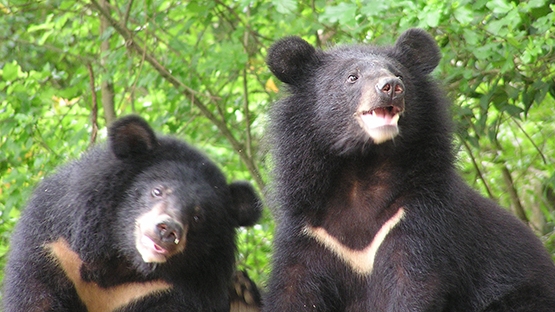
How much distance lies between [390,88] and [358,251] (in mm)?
1099

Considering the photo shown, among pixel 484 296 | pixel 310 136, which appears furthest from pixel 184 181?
pixel 484 296

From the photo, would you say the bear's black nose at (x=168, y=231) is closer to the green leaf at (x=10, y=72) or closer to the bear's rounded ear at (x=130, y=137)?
the bear's rounded ear at (x=130, y=137)

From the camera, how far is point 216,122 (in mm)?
8680

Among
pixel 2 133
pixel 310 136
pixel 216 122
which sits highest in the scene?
pixel 2 133

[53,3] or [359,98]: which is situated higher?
[53,3]

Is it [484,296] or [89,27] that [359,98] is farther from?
[89,27]

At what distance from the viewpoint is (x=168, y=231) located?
577 centimetres

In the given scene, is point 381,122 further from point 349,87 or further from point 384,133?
point 349,87

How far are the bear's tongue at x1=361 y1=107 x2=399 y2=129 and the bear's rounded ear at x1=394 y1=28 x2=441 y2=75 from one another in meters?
0.64

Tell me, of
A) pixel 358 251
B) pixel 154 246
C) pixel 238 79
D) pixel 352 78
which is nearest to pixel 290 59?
pixel 352 78

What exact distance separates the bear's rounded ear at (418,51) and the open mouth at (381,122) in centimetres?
64

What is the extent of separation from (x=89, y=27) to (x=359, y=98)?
14.2ft

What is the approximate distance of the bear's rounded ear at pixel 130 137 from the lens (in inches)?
240

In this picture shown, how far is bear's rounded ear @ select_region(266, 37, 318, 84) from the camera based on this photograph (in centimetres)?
631
